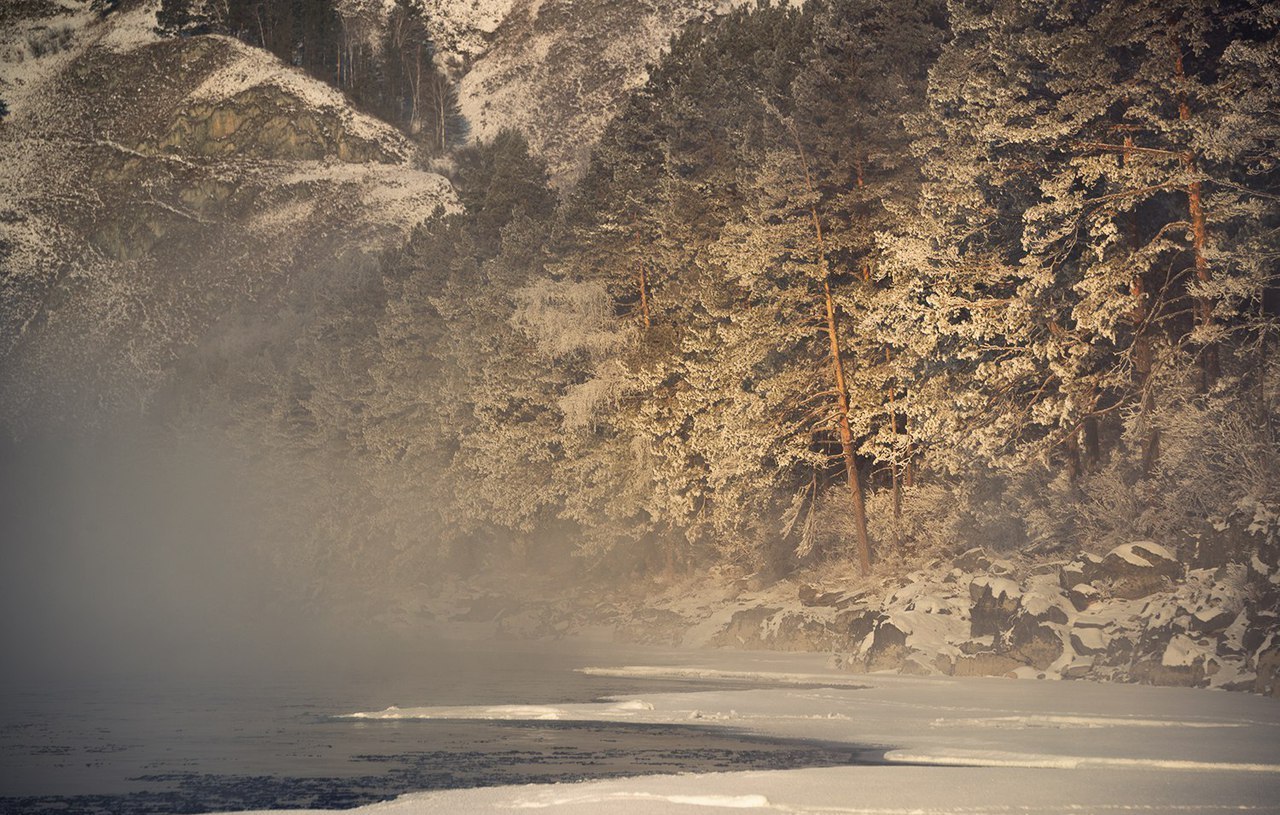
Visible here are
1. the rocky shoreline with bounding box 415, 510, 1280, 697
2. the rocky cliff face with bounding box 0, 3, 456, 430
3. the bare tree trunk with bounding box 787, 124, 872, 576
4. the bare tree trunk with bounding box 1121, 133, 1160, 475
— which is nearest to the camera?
the rocky shoreline with bounding box 415, 510, 1280, 697

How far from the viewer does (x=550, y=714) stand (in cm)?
1741

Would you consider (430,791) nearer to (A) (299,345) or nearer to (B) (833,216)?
(B) (833,216)

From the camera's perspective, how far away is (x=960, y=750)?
40.4ft

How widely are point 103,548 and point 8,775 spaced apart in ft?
263

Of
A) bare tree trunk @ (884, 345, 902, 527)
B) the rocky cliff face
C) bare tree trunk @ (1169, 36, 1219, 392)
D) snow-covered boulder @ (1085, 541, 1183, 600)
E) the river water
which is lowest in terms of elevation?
the river water

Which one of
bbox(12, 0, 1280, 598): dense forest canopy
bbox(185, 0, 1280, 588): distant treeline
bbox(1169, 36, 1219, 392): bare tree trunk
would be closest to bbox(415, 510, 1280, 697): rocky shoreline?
bbox(12, 0, 1280, 598): dense forest canopy

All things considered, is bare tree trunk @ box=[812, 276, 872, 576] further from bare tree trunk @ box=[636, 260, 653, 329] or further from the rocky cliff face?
the rocky cliff face

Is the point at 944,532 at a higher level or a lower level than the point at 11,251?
lower

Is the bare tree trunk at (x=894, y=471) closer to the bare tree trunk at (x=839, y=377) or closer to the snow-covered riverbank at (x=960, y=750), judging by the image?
the bare tree trunk at (x=839, y=377)

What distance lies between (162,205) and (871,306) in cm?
14261

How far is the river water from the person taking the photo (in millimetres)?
11164

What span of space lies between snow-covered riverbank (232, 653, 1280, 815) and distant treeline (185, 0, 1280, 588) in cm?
606

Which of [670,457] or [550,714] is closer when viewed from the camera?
[550,714]

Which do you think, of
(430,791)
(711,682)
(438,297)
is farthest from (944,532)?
(438,297)
